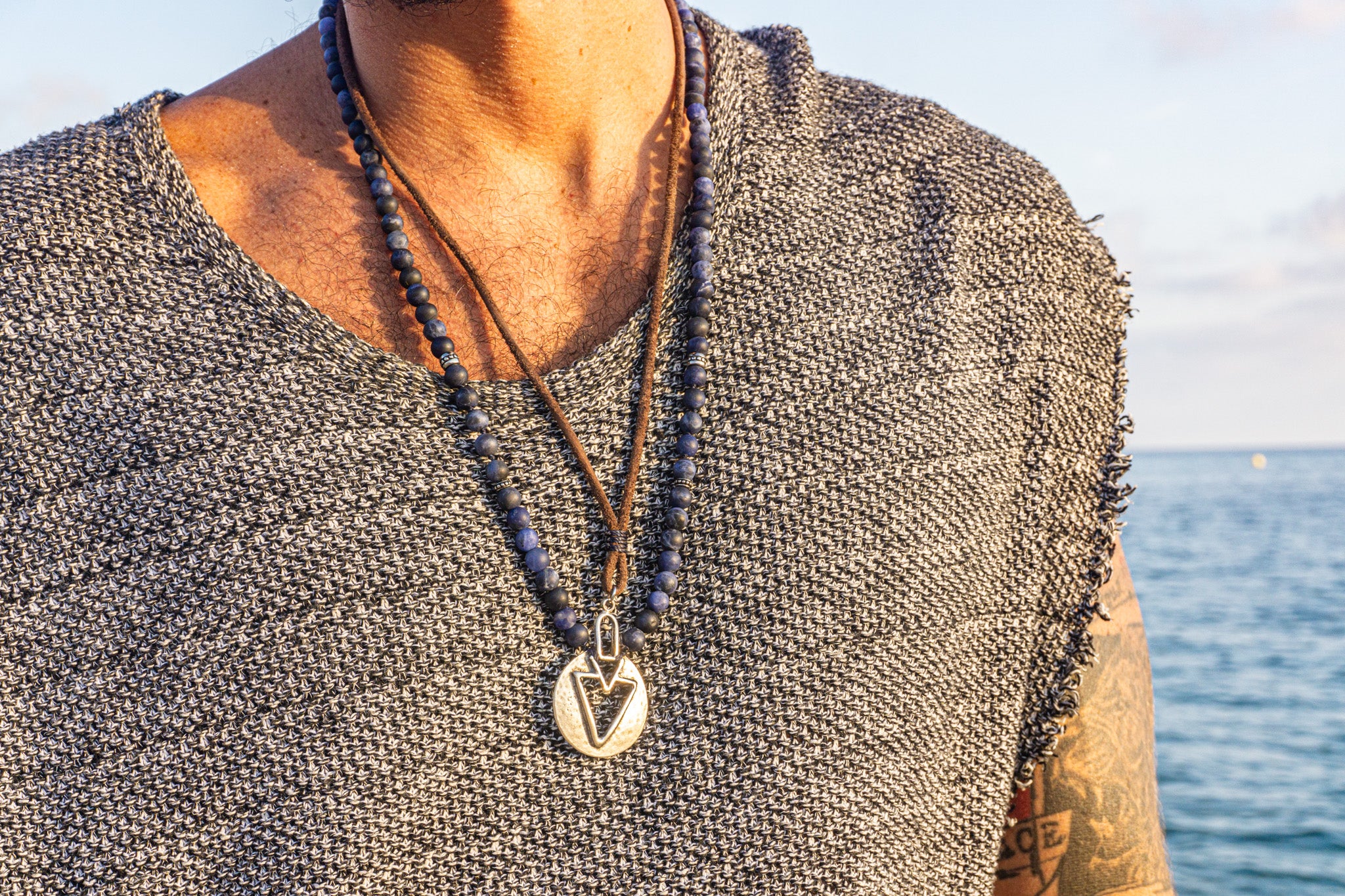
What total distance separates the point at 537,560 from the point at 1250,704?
1972 cm

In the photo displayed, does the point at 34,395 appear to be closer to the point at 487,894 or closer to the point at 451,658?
the point at 451,658

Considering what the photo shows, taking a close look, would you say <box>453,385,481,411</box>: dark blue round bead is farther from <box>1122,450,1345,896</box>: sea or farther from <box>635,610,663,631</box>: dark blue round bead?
<box>1122,450,1345,896</box>: sea

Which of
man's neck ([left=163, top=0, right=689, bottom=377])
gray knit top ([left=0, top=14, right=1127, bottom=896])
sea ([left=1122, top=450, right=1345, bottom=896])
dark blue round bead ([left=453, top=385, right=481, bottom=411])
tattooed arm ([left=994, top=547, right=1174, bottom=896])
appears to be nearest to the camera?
gray knit top ([left=0, top=14, right=1127, bottom=896])

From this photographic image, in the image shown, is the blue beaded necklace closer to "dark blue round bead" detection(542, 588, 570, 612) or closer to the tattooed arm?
"dark blue round bead" detection(542, 588, 570, 612)

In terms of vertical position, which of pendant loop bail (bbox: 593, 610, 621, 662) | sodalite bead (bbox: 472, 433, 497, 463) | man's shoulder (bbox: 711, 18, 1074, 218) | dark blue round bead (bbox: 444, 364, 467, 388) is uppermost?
man's shoulder (bbox: 711, 18, 1074, 218)

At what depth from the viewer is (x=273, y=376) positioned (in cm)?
151

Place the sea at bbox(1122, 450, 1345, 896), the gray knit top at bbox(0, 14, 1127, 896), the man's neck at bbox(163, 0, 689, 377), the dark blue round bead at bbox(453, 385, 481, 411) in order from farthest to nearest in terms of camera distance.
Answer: the sea at bbox(1122, 450, 1345, 896), the man's neck at bbox(163, 0, 689, 377), the dark blue round bead at bbox(453, 385, 481, 411), the gray knit top at bbox(0, 14, 1127, 896)

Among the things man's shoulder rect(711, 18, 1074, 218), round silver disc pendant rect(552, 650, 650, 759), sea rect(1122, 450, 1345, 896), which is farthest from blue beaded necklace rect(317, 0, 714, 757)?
sea rect(1122, 450, 1345, 896)

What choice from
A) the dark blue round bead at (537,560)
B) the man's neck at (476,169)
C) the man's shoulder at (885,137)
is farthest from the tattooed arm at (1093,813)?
the man's neck at (476,169)

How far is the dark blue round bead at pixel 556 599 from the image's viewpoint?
1.49m

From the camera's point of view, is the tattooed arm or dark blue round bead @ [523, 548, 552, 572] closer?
dark blue round bead @ [523, 548, 552, 572]

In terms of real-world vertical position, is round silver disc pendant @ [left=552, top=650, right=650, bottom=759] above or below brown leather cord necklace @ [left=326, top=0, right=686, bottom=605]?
below

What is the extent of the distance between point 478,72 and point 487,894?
1240 millimetres

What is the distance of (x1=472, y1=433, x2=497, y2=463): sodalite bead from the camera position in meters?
1.51
